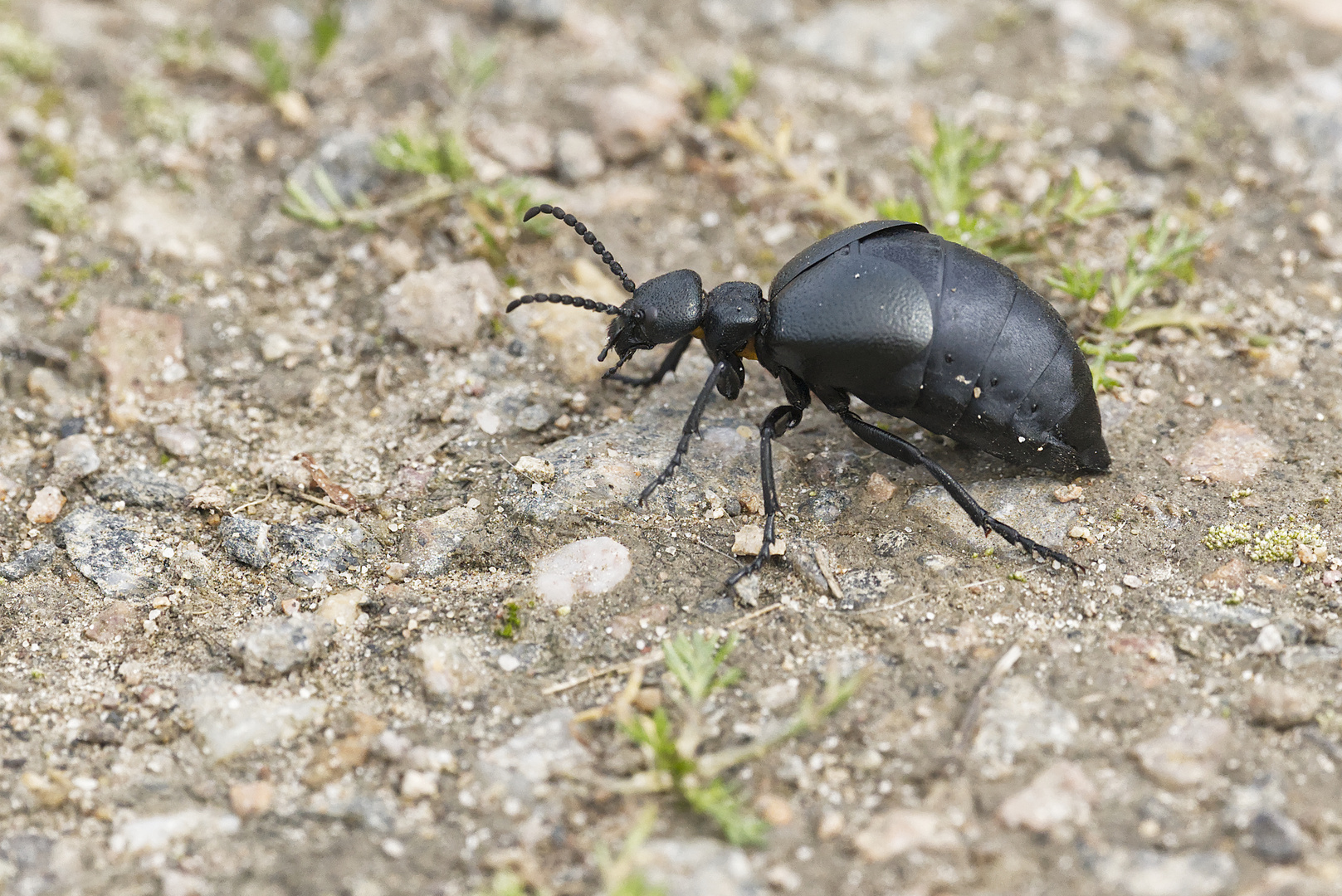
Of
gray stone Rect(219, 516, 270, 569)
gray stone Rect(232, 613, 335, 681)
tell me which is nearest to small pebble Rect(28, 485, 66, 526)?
gray stone Rect(219, 516, 270, 569)

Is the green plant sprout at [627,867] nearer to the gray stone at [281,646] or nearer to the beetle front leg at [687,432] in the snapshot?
the gray stone at [281,646]

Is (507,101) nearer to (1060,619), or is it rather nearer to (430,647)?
(430,647)

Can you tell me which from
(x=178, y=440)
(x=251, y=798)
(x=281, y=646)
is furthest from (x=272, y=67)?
(x=251, y=798)

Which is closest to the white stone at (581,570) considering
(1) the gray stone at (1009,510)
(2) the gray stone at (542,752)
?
(2) the gray stone at (542,752)

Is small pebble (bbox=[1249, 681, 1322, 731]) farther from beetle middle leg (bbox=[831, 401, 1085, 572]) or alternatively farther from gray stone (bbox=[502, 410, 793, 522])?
gray stone (bbox=[502, 410, 793, 522])

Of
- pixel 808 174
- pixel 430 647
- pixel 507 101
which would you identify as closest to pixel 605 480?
pixel 430 647
